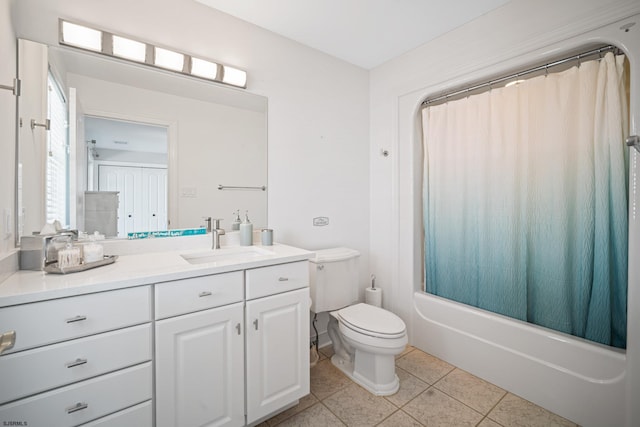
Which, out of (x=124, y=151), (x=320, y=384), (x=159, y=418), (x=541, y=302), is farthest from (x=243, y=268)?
(x=541, y=302)

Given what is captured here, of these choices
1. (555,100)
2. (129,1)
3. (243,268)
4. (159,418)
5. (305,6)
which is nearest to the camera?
(159,418)

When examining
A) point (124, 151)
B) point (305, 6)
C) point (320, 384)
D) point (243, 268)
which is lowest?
point (320, 384)

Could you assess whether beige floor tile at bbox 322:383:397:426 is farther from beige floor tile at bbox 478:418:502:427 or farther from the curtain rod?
the curtain rod

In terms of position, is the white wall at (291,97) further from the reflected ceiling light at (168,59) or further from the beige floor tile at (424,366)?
the beige floor tile at (424,366)

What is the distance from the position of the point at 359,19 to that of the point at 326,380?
8.04 feet

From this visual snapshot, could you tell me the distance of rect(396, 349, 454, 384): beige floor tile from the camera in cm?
189

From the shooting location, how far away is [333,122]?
2332mm

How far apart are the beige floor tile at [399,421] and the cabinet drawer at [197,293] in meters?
1.06

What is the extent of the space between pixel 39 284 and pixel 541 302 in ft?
8.09

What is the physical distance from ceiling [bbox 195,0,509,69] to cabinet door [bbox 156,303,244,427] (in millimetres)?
1804

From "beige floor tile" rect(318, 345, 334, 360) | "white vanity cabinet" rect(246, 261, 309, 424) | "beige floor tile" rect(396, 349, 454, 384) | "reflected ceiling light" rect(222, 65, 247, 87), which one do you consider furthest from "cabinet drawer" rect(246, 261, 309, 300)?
"reflected ceiling light" rect(222, 65, 247, 87)

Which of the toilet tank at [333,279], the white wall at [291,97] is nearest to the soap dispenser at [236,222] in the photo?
the white wall at [291,97]

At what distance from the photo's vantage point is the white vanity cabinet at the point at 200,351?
1113 mm

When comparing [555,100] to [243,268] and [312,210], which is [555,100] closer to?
[312,210]
